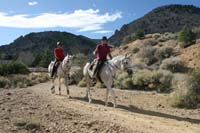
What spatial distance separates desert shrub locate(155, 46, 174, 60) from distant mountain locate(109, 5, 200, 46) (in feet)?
156

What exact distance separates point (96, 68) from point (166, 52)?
39.6m

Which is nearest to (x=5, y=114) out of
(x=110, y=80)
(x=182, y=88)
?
(x=110, y=80)

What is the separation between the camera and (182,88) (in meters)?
23.4

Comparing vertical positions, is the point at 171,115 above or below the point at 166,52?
below

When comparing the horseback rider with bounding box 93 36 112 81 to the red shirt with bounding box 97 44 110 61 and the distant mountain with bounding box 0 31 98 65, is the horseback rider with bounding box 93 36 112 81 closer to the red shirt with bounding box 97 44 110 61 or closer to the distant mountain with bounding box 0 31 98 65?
the red shirt with bounding box 97 44 110 61

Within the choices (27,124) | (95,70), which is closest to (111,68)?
(95,70)

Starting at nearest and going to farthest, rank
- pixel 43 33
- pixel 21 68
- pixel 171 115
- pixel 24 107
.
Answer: pixel 24 107 < pixel 171 115 < pixel 21 68 < pixel 43 33

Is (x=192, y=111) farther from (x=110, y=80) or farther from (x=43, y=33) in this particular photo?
(x=43, y=33)

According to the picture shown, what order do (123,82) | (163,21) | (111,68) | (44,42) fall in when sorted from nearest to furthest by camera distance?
(111,68)
(123,82)
(163,21)
(44,42)

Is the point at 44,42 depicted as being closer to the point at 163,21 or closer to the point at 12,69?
the point at 163,21

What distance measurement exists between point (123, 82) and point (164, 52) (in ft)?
90.3

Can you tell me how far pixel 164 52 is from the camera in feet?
193

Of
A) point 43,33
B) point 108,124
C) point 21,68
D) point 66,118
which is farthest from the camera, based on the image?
point 43,33

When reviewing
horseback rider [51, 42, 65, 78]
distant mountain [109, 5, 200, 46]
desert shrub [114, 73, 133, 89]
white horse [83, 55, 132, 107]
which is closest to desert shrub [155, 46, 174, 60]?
desert shrub [114, 73, 133, 89]
